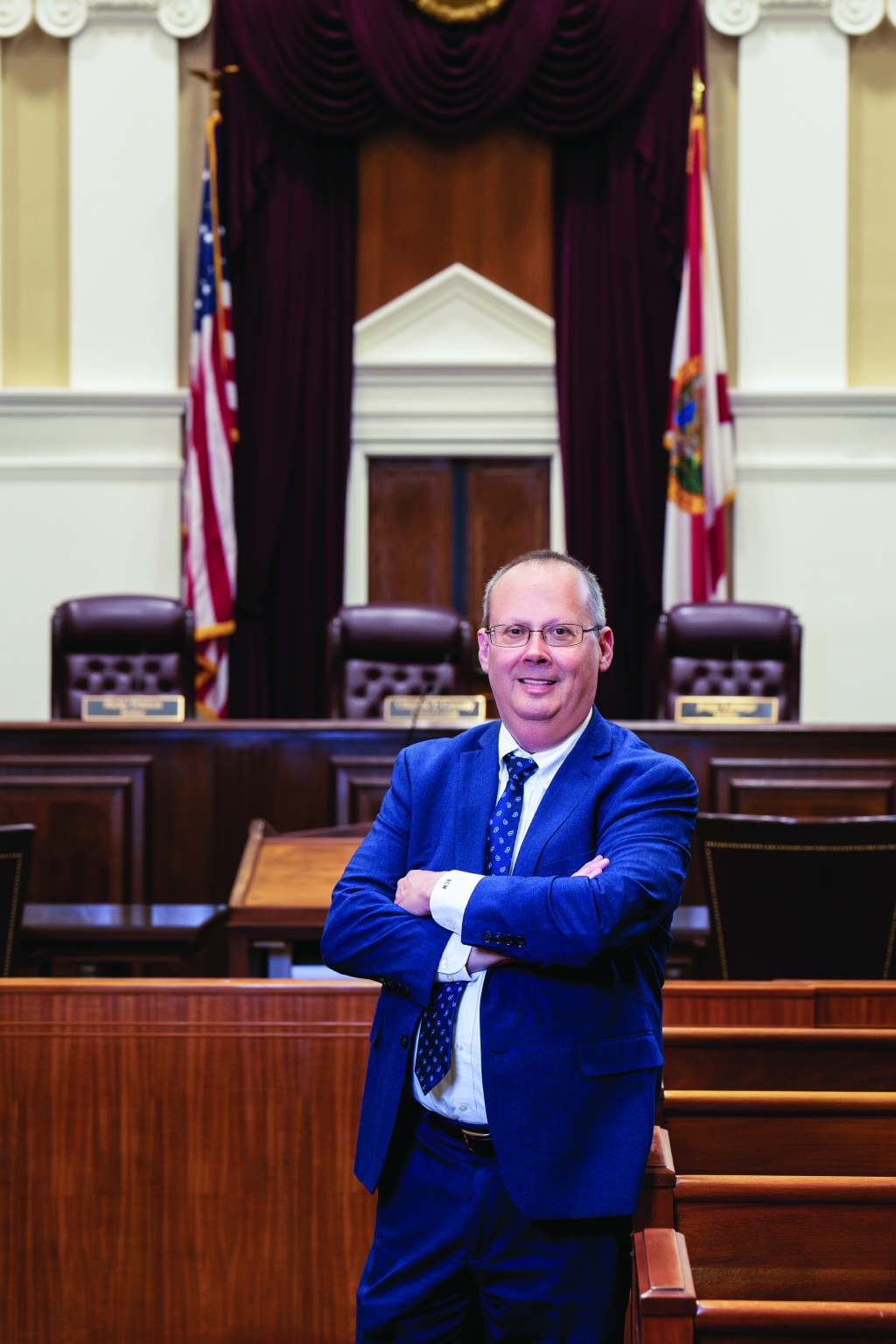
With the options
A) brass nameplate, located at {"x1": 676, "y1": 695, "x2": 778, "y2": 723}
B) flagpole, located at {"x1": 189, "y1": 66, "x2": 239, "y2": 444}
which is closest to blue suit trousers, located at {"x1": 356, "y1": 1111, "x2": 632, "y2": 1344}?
brass nameplate, located at {"x1": 676, "y1": 695, "x2": 778, "y2": 723}

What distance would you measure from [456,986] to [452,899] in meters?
0.12

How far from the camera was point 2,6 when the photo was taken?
23.5 feet

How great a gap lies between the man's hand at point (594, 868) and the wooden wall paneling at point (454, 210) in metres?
6.11

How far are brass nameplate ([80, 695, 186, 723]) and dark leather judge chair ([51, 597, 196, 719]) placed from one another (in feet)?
2.02

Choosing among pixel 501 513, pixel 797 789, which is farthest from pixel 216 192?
pixel 797 789

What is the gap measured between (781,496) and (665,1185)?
6.02 m

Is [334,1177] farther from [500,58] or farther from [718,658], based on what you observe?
[500,58]

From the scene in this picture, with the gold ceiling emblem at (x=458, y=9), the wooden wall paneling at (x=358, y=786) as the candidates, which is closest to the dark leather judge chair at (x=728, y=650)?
the wooden wall paneling at (x=358, y=786)

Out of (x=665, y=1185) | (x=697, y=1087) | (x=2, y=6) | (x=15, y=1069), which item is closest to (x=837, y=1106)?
(x=697, y=1087)

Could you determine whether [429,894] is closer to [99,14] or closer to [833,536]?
[833,536]

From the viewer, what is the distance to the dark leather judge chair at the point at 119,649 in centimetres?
590

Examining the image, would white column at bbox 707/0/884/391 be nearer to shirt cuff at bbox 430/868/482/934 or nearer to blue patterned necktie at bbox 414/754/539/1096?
blue patterned necktie at bbox 414/754/539/1096

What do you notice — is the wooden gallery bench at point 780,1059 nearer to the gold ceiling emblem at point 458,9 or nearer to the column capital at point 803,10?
the gold ceiling emblem at point 458,9

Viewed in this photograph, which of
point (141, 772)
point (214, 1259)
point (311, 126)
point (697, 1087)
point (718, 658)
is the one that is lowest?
point (214, 1259)
